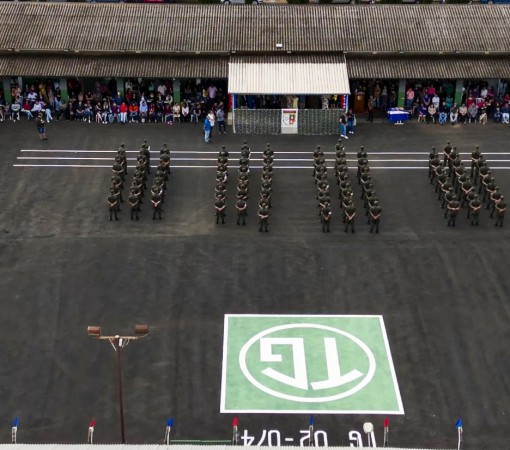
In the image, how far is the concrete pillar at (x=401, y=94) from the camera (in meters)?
49.7

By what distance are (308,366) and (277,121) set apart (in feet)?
71.5

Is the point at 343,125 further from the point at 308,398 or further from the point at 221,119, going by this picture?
the point at 308,398

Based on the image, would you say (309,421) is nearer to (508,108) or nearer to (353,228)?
(353,228)

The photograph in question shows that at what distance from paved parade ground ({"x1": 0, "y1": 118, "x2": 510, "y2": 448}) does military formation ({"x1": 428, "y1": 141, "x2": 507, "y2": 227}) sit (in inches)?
23.7

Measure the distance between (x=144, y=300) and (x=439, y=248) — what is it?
12311mm

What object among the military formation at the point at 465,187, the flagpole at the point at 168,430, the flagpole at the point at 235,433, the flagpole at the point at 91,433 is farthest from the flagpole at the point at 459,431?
the military formation at the point at 465,187

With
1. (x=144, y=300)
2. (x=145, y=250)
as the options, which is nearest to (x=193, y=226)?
(x=145, y=250)

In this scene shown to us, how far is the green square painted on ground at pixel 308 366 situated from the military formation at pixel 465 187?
890 centimetres

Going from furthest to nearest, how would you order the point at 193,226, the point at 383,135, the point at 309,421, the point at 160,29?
1. the point at 160,29
2. the point at 383,135
3. the point at 193,226
4. the point at 309,421

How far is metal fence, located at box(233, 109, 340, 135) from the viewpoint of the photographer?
47125 mm

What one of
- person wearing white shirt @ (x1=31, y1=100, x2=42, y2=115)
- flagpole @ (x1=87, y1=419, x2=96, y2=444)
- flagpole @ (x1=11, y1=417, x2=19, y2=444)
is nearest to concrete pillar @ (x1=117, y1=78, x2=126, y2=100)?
person wearing white shirt @ (x1=31, y1=100, x2=42, y2=115)

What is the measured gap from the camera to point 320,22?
51125mm

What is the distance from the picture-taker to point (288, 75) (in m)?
47.8

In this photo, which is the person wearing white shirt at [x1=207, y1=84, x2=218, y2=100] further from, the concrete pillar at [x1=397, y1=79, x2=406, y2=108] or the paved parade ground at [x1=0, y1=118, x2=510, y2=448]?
the concrete pillar at [x1=397, y1=79, x2=406, y2=108]
